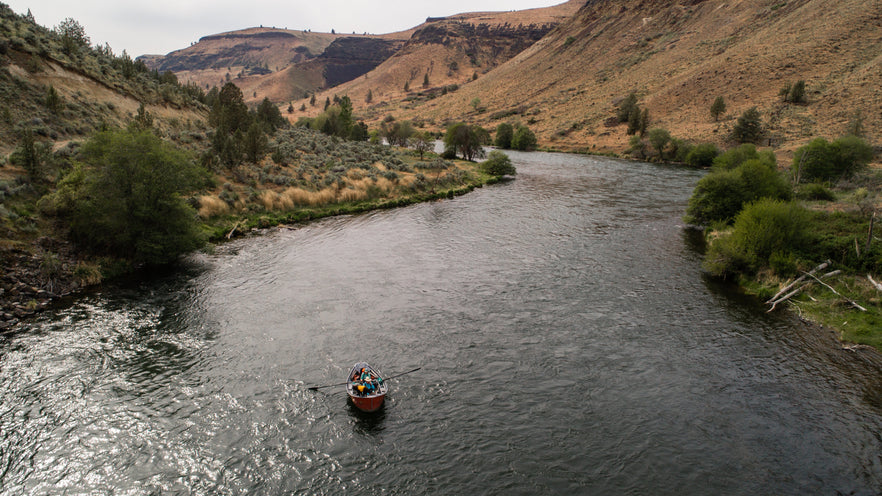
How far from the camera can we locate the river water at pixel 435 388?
1391 cm

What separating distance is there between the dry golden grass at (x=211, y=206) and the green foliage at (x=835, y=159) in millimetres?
60366

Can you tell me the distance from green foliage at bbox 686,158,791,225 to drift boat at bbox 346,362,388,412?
3375 centimetres

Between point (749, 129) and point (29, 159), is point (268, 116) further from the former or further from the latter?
point (749, 129)

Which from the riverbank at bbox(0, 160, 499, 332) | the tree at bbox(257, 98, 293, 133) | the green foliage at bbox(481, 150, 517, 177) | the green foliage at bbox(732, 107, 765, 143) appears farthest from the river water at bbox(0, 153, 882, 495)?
the green foliage at bbox(732, 107, 765, 143)

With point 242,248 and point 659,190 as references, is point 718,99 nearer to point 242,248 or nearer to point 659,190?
point 659,190

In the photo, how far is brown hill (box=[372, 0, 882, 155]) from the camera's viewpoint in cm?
7919

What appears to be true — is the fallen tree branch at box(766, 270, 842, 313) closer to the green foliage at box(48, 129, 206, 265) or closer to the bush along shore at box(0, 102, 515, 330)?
the bush along shore at box(0, 102, 515, 330)

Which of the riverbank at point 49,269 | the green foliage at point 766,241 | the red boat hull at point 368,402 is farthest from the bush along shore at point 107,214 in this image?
the green foliage at point 766,241

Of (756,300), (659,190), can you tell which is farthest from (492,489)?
(659,190)

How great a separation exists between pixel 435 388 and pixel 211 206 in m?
29.4

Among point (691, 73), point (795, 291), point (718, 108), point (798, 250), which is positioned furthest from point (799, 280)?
point (691, 73)

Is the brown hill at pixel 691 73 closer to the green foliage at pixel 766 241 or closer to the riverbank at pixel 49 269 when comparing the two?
the green foliage at pixel 766 241

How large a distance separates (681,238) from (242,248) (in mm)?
37114

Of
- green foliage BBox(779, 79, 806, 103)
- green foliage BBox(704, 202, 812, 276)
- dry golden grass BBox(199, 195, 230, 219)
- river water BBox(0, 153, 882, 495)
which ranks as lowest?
river water BBox(0, 153, 882, 495)
